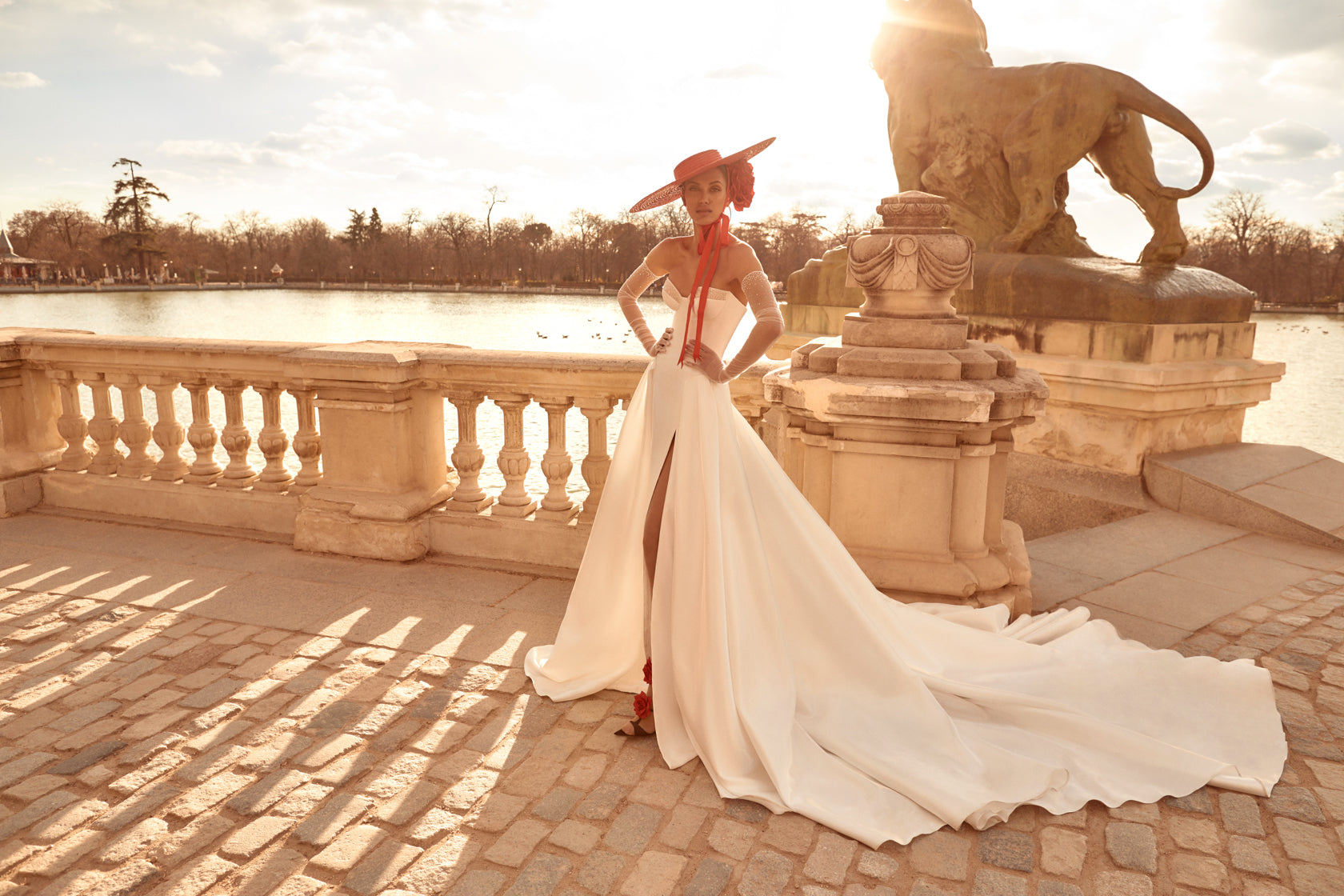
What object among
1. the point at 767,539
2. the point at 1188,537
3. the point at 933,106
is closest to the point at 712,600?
the point at 767,539

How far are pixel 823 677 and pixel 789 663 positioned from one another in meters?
0.18

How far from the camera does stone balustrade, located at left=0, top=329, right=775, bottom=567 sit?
4.19 meters

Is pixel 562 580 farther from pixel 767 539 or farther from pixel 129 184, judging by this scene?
pixel 129 184

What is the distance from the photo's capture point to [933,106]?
296 inches

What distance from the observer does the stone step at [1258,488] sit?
16.9 feet

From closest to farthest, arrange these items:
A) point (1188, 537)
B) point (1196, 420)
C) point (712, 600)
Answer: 1. point (712, 600)
2. point (1188, 537)
3. point (1196, 420)

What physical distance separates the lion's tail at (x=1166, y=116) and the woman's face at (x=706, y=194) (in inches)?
204

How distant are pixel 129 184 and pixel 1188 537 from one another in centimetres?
9847

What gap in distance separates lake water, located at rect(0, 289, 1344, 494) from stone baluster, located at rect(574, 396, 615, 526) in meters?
0.76

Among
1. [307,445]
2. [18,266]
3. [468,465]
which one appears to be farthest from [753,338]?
[18,266]

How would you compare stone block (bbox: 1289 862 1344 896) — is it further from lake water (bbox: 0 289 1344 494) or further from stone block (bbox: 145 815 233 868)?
lake water (bbox: 0 289 1344 494)

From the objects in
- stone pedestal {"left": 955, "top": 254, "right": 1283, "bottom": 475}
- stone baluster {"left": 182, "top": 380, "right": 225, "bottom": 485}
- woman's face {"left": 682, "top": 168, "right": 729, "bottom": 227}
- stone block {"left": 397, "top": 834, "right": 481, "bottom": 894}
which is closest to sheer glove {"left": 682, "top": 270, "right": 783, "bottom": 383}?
woman's face {"left": 682, "top": 168, "right": 729, "bottom": 227}

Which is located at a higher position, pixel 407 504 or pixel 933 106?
pixel 933 106

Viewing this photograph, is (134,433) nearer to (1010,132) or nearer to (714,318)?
(714,318)
